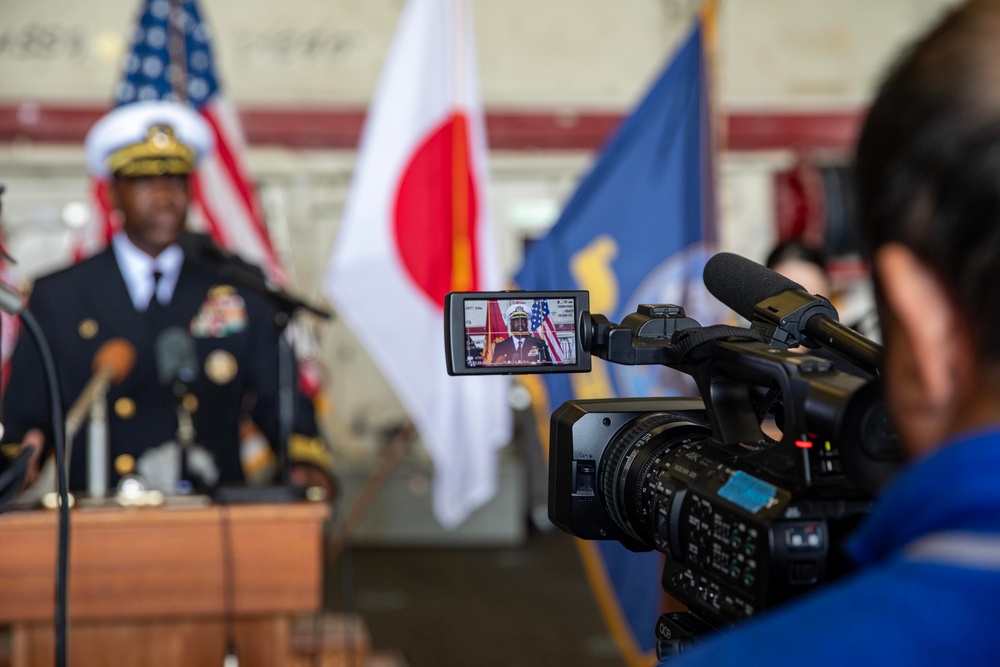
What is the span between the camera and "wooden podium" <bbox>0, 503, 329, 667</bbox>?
1880 millimetres

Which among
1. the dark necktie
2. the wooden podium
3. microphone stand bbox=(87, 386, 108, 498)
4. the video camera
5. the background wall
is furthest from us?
the background wall

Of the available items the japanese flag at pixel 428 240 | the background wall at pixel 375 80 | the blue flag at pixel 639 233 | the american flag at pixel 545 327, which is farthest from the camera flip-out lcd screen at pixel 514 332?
the background wall at pixel 375 80

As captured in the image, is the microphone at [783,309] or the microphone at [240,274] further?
the microphone at [240,274]

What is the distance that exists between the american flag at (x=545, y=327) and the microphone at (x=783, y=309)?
0.14m


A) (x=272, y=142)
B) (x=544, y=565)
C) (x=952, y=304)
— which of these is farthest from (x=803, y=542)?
(x=272, y=142)

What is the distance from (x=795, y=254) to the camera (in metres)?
2.71

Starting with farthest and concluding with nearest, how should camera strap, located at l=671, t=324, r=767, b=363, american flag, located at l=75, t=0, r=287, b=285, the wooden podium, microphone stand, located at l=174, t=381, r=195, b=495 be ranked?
american flag, located at l=75, t=0, r=287, b=285, microphone stand, located at l=174, t=381, r=195, b=495, the wooden podium, camera strap, located at l=671, t=324, r=767, b=363

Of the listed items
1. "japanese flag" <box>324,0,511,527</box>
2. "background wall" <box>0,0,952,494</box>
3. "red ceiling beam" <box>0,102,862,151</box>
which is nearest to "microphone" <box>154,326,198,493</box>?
"japanese flag" <box>324,0,511,527</box>

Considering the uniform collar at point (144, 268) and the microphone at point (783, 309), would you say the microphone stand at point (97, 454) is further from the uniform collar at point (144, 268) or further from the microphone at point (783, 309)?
the microphone at point (783, 309)

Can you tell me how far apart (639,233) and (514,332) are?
77.5 inches

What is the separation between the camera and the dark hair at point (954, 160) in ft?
1.39

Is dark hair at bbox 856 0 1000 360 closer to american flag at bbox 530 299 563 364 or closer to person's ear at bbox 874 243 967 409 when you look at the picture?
person's ear at bbox 874 243 967 409

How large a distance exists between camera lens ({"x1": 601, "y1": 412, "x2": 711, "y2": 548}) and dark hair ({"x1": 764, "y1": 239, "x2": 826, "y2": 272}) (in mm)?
1811

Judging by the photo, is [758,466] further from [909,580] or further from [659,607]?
[659,607]
